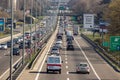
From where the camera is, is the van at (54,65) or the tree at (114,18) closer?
the van at (54,65)

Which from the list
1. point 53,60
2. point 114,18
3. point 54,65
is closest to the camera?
point 54,65

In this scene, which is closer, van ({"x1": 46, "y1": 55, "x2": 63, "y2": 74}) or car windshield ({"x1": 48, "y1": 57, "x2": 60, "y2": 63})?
van ({"x1": 46, "y1": 55, "x2": 63, "y2": 74})

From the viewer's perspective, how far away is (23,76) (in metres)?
51.8

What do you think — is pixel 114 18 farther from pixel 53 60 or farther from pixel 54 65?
pixel 54 65

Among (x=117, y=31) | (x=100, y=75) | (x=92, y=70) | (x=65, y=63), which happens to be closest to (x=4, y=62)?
(x=65, y=63)

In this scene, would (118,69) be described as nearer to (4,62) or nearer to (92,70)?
(92,70)

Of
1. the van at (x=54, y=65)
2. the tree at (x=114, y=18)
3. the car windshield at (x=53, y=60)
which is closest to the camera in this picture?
the van at (x=54, y=65)

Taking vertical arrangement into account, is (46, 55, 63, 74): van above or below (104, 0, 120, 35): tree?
below

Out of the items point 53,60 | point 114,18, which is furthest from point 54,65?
point 114,18

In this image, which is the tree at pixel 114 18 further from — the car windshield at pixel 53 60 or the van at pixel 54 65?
the van at pixel 54 65

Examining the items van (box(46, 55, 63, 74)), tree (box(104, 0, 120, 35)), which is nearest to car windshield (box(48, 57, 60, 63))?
van (box(46, 55, 63, 74))

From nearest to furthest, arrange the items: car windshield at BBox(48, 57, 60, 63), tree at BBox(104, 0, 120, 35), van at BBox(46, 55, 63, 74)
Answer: van at BBox(46, 55, 63, 74), car windshield at BBox(48, 57, 60, 63), tree at BBox(104, 0, 120, 35)

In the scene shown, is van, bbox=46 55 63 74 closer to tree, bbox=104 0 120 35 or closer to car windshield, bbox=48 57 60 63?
car windshield, bbox=48 57 60 63

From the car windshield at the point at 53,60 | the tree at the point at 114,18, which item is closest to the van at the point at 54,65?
the car windshield at the point at 53,60
